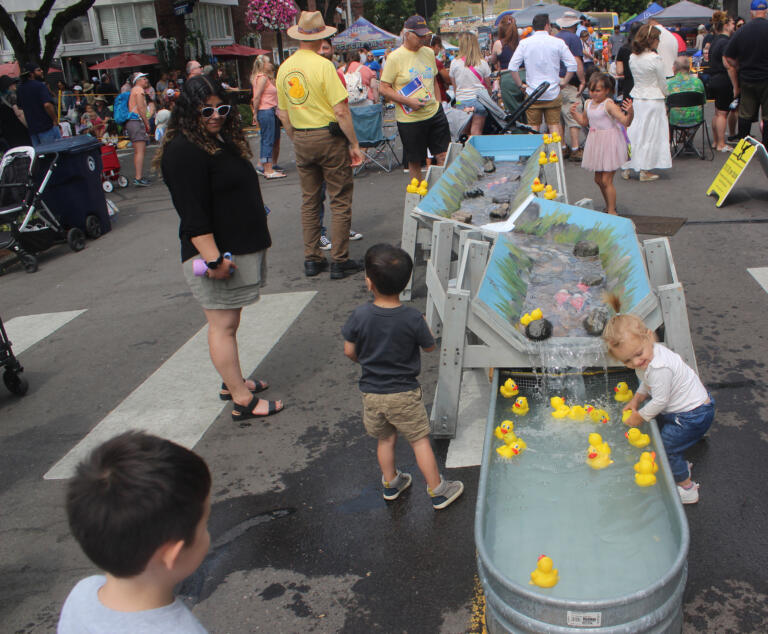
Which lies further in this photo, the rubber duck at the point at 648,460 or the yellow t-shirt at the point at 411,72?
the yellow t-shirt at the point at 411,72

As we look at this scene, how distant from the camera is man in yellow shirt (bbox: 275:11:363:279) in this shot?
6.77 metres

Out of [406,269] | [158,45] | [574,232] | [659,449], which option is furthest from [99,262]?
[158,45]

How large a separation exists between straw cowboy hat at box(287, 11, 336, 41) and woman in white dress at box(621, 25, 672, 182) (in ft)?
13.9

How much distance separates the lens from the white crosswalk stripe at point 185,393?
187 inches

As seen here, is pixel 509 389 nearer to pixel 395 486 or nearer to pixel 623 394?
pixel 623 394

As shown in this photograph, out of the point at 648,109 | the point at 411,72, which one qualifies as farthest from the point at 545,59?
the point at 411,72

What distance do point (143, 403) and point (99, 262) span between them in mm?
4600

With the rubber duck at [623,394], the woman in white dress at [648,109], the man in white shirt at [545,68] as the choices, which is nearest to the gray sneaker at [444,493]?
the rubber duck at [623,394]

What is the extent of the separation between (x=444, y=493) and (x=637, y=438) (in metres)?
0.99

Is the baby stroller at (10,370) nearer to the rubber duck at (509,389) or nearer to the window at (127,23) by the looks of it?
the rubber duck at (509,389)

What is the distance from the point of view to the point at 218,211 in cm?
436

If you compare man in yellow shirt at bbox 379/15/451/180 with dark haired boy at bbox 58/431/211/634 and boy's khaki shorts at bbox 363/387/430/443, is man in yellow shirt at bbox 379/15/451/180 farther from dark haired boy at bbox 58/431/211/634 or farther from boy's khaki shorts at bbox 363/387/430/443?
dark haired boy at bbox 58/431/211/634

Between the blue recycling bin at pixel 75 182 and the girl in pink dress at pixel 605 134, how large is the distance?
20.9 feet

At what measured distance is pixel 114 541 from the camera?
1479 mm
